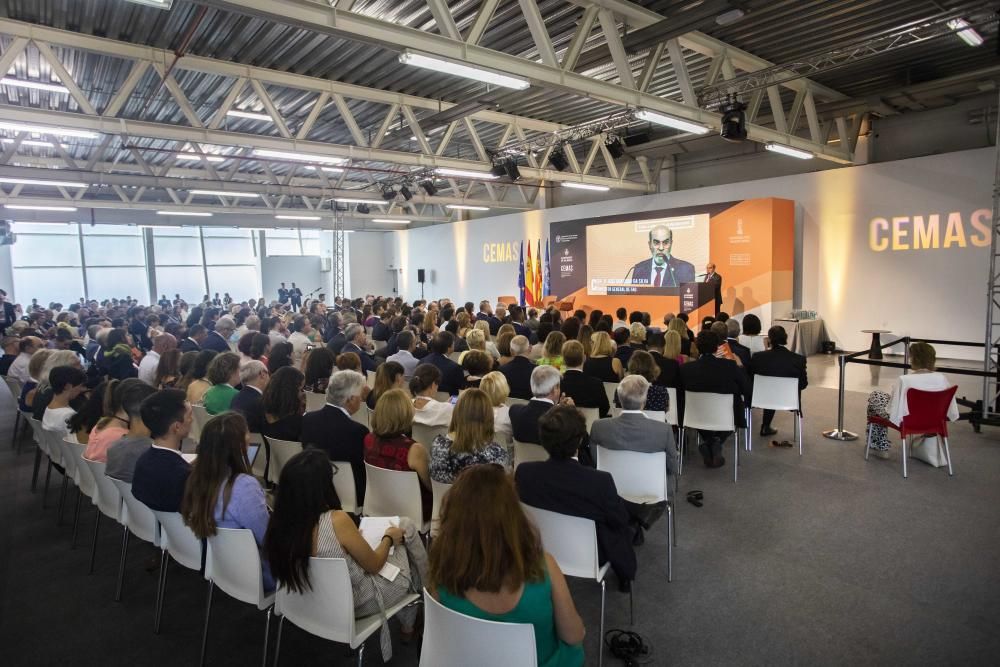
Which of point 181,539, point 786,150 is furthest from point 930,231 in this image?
point 181,539

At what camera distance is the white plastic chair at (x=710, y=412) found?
4895 mm

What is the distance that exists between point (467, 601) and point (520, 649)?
207 millimetres

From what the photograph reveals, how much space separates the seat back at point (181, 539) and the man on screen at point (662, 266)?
1249cm

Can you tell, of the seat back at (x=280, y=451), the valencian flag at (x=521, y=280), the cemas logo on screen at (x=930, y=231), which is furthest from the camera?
the valencian flag at (x=521, y=280)

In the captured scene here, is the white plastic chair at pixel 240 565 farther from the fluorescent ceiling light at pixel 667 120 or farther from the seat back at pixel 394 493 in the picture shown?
the fluorescent ceiling light at pixel 667 120

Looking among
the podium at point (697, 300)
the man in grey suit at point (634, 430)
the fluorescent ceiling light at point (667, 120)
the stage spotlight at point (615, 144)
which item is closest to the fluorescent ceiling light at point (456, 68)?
the fluorescent ceiling light at point (667, 120)

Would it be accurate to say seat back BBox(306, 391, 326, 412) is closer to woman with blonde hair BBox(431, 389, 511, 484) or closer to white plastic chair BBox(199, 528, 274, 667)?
woman with blonde hair BBox(431, 389, 511, 484)

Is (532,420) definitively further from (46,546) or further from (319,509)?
(46,546)

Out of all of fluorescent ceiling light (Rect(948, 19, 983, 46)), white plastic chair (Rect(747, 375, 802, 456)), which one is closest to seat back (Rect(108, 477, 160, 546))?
white plastic chair (Rect(747, 375, 802, 456))

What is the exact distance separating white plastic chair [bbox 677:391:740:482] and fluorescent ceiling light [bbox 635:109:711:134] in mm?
3886

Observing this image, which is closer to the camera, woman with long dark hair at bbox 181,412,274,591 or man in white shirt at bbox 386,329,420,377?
woman with long dark hair at bbox 181,412,274,591

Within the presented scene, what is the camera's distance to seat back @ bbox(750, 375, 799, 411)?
5449mm

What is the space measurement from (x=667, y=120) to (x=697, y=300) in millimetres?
5559

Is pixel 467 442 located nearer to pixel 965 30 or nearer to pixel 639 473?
pixel 639 473
